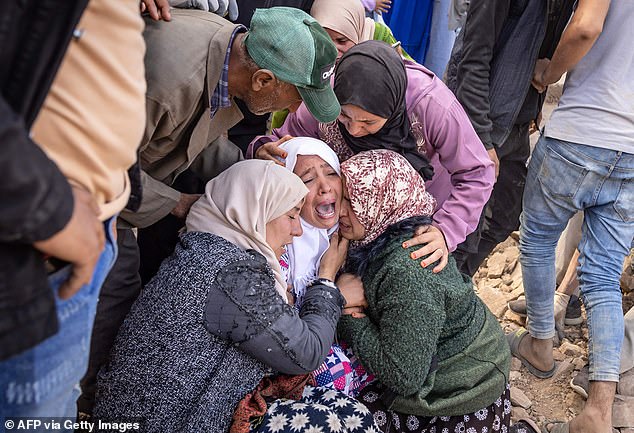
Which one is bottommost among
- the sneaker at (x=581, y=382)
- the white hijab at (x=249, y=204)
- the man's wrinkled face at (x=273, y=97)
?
the sneaker at (x=581, y=382)

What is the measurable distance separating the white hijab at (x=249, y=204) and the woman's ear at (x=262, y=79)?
0.31 meters

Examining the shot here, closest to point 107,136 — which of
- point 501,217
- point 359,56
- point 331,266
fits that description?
point 331,266

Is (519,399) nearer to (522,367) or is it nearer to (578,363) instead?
(522,367)

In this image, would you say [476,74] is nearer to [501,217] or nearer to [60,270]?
[501,217]

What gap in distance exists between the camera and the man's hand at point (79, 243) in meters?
1.08

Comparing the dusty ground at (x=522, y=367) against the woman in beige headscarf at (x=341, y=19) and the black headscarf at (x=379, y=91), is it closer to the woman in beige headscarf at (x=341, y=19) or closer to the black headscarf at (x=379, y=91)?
the black headscarf at (x=379, y=91)

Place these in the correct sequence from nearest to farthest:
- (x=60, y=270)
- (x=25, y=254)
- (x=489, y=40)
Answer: (x=25, y=254), (x=60, y=270), (x=489, y=40)

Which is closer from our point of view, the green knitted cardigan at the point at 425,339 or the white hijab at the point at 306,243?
the green knitted cardigan at the point at 425,339

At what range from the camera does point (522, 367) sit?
11.7 ft

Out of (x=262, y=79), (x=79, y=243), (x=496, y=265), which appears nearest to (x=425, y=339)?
A: (x=262, y=79)

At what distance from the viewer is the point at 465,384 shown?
2383mm

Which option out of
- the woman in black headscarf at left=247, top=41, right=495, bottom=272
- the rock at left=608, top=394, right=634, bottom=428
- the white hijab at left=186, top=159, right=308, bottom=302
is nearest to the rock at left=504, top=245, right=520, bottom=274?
the rock at left=608, top=394, right=634, bottom=428

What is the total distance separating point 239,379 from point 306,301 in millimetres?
418

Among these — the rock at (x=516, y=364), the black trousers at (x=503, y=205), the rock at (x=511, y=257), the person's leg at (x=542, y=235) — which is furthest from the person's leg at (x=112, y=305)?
the rock at (x=511, y=257)
